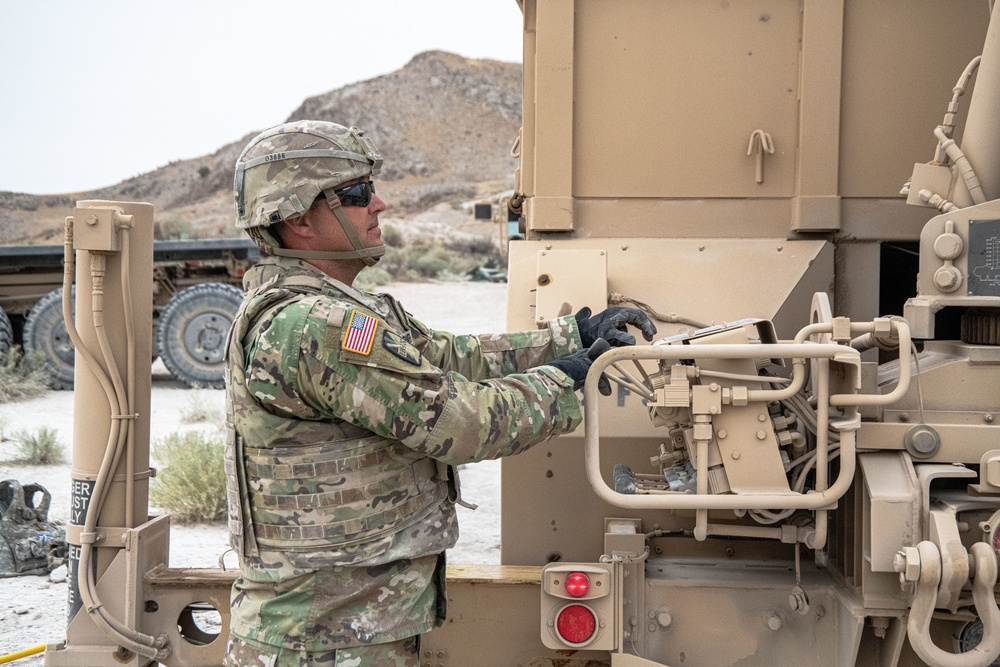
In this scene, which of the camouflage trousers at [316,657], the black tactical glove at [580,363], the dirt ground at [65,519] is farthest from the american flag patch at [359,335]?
the dirt ground at [65,519]

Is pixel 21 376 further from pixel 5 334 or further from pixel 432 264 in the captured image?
pixel 432 264

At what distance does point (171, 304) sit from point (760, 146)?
913cm

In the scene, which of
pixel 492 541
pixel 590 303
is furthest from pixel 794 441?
pixel 492 541

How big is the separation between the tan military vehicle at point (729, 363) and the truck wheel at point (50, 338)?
9.26 metres

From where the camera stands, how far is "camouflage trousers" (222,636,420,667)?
7.97 ft

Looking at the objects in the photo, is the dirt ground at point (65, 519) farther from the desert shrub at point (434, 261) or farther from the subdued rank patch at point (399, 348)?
the desert shrub at point (434, 261)

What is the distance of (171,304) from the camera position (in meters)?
11.4

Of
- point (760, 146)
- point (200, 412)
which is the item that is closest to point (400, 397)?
point (760, 146)

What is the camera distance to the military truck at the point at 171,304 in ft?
37.4

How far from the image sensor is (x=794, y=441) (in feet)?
8.70

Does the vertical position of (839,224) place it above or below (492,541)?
above

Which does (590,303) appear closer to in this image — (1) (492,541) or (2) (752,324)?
(2) (752,324)

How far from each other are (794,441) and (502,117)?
52132 millimetres

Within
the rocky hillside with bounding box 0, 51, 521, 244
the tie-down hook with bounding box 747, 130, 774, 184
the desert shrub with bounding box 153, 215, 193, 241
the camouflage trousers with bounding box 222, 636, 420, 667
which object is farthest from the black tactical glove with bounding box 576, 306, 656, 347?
the rocky hillside with bounding box 0, 51, 521, 244
